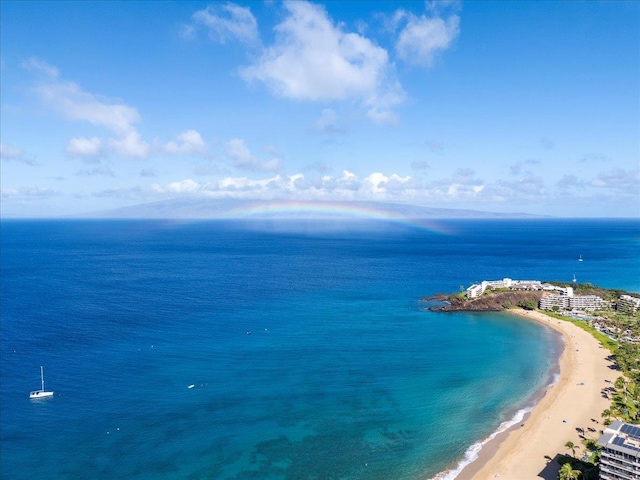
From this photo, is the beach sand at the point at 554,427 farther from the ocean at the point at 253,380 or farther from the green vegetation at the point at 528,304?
the green vegetation at the point at 528,304

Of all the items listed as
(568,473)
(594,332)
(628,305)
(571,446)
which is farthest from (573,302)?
(568,473)

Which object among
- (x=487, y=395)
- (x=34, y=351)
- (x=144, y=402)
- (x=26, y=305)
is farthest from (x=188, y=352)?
(x=26, y=305)

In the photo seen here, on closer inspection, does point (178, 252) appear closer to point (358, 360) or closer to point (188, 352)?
point (188, 352)

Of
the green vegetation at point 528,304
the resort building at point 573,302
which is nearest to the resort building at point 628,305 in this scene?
the resort building at point 573,302

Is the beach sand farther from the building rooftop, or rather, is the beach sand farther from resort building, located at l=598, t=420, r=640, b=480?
the building rooftop

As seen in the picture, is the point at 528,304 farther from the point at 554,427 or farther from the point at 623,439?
the point at 623,439
